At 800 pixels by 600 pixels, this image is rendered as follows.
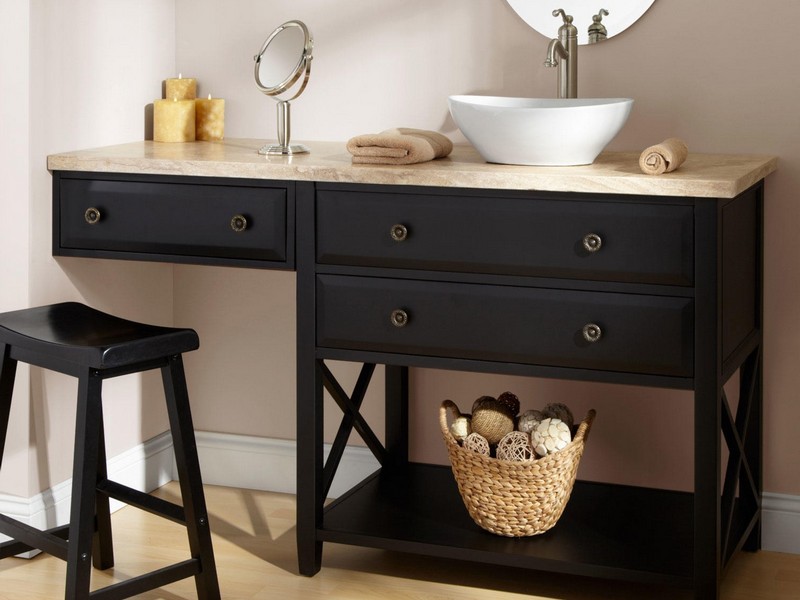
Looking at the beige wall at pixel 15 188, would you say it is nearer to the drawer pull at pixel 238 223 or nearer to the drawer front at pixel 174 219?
the drawer front at pixel 174 219

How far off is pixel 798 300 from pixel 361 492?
105 cm

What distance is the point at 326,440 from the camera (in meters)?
2.95

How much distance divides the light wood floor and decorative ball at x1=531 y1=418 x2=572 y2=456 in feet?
1.04

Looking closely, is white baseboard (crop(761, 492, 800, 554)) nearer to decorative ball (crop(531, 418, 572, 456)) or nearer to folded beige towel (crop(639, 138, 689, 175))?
decorative ball (crop(531, 418, 572, 456))

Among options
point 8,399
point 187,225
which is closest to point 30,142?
point 187,225

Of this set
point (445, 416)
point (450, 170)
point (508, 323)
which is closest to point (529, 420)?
point (445, 416)

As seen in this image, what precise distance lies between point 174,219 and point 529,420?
0.83m

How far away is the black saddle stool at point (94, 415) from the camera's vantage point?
201 cm

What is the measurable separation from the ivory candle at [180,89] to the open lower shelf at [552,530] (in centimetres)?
104

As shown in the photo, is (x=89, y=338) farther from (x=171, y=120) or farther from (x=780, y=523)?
(x=780, y=523)

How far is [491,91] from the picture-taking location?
2637 mm

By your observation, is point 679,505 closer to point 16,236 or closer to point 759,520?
point 759,520

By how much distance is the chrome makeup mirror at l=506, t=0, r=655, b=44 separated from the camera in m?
2.50

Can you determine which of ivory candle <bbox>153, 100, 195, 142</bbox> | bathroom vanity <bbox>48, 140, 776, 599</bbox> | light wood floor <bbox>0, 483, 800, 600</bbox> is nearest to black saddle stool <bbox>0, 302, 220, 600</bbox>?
light wood floor <bbox>0, 483, 800, 600</bbox>
